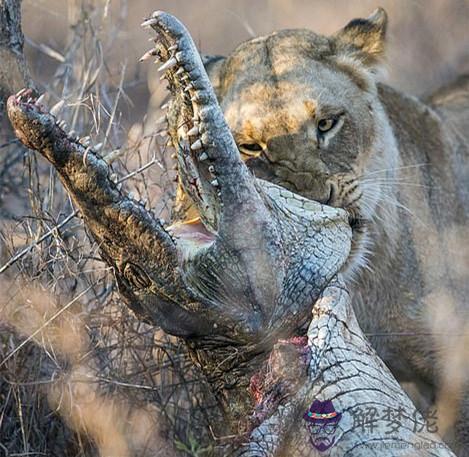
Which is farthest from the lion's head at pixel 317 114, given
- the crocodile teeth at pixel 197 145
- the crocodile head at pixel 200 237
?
the crocodile teeth at pixel 197 145

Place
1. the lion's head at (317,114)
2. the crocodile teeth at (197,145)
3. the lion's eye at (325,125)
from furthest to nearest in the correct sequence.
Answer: the lion's eye at (325,125), the lion's head at (317,114), the crocodile teeth at (197,145)

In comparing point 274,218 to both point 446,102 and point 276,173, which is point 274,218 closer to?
point 276,173

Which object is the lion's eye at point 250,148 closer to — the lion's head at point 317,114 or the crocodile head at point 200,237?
the lion's head at point 317,114

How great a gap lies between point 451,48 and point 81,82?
299cm

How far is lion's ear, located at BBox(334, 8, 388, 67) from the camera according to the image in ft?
15.0

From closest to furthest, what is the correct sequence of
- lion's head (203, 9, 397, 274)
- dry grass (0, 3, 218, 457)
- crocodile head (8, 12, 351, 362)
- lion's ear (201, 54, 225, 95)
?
crocodile head (8, 12, 351, 362)
dry grass (0, 3, 218, 457)
lion's head (203, 9, 397, 274)
lion's ear (201, 54, 225, 95)

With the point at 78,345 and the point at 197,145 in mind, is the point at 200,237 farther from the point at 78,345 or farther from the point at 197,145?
the point at 78,345

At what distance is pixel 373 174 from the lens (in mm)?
4301

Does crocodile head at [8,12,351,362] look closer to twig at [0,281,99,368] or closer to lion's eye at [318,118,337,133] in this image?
twig at [0,281,99,368]

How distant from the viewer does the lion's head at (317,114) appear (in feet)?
13.1

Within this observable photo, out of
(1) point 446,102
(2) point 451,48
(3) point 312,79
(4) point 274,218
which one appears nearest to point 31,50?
(2) point 451,48

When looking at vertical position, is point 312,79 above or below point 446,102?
above

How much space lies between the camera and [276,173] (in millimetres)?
3928

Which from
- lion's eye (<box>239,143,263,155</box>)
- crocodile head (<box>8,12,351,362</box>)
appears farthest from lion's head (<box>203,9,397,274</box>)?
crocodile head (<box>8,12,351,362</box>)
